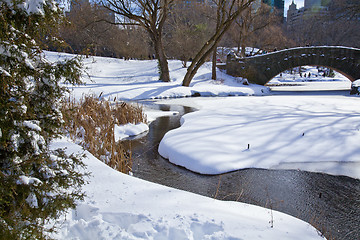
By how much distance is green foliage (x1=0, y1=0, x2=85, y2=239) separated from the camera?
53.1 inches

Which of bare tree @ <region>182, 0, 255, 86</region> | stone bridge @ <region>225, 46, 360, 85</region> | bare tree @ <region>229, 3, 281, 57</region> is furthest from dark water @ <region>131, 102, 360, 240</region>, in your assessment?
bare tree @ <region>229, 3, 281, 57</region>

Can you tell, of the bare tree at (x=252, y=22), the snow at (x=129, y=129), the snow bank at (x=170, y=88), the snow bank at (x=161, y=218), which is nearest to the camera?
the snow bank at (x=161, y=218)

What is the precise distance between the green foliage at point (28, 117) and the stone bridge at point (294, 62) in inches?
684

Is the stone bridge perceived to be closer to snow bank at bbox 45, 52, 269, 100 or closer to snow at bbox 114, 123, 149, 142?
snow bank at bbox 45, 52, 269, 100

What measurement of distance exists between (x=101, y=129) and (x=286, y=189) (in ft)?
10.3

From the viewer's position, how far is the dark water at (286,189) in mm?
2975

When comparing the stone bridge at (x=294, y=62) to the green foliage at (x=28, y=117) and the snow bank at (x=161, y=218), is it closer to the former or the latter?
the snow bank at (x=161, y=218)

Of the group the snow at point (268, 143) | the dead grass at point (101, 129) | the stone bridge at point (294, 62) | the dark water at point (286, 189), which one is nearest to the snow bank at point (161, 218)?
the dark water at point (286, 189)

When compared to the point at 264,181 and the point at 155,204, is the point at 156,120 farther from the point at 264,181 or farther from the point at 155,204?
the point at 155,204

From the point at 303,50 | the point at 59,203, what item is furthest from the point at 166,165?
the point at 303,50

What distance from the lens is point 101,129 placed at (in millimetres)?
4867

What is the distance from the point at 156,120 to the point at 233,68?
12162 mm

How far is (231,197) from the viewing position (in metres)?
3.46

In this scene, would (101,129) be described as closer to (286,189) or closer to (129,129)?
(129,129)
